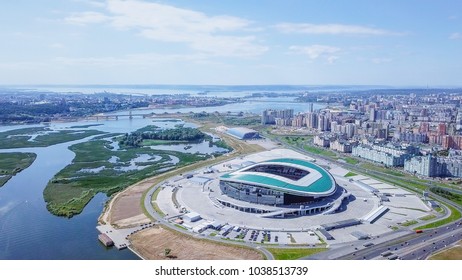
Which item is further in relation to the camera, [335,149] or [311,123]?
[311,123]

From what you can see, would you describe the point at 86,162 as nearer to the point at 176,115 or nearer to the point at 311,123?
the point at 311,123

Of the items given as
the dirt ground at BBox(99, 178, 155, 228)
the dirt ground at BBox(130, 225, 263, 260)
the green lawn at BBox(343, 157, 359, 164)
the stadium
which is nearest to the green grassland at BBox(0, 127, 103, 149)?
the dirt ground at BBox(99, 178, 155, 228)

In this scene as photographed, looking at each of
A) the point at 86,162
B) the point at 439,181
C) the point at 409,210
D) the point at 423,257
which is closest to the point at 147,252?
the point at 423,257

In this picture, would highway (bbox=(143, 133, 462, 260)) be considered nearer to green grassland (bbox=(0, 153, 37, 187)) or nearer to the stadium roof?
the stadium roof

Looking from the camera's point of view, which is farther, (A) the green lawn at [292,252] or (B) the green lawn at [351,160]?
(B) the green lawn at [351,160]

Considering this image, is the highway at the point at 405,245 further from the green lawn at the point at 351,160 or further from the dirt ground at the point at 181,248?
the green lawn at the point at 351,160

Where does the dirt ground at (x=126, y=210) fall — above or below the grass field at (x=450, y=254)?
above

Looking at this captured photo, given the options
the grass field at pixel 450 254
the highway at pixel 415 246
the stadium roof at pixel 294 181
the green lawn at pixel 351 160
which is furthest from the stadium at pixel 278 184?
the green lawn at pixel 351 160

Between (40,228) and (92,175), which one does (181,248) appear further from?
(92,175)
